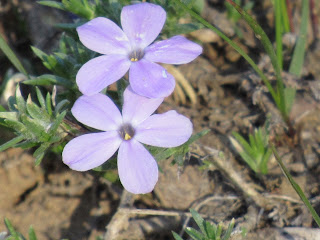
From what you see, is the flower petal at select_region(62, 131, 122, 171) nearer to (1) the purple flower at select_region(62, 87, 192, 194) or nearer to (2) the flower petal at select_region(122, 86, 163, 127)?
(1) the purple flower at select_region(62, 87, 192, 194)

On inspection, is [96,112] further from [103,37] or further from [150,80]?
[103,37]

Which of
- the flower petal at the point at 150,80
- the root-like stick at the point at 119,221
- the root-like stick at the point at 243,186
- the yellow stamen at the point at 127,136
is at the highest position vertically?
the flower petal at the point at 150,80

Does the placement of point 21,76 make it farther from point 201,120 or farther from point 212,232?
point 212,232

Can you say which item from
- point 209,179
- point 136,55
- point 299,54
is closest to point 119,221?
point 209,179

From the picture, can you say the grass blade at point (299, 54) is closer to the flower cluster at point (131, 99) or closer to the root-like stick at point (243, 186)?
the root-like stick at point (243, 186)

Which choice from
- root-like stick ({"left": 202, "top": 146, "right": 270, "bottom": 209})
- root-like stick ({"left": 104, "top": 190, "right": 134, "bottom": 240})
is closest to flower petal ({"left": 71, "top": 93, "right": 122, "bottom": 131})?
root-like stick ({"left": 104, "top": 190, "right": 134, "bottom": 240})

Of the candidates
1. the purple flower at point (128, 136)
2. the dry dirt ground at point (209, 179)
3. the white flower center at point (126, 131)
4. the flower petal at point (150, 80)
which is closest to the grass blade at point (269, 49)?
the dry dirt ground at point (209, 179)
